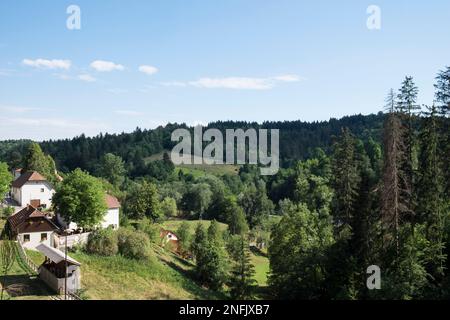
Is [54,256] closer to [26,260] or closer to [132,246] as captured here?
[26,260]

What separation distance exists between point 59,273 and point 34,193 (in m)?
29.1

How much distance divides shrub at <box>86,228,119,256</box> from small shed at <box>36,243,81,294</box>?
9.15m

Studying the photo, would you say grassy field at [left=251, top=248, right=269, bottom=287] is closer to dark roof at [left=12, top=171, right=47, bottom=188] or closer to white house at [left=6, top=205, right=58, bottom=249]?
white house at [left=6, top=205, right=58, bottom=249]

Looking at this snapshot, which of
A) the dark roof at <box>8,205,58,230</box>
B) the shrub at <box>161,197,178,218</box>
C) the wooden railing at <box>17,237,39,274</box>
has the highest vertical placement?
the dark roof at <box>8,205,58,230</box>

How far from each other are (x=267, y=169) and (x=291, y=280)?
138 m

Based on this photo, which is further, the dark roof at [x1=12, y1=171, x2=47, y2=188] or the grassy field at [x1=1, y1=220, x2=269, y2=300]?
the dark roof at [x1=12, y1=171, x2=47, y2=188]

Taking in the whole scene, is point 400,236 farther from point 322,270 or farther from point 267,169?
point 267,169

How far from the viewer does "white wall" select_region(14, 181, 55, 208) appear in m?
60.7

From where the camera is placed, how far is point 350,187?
41531mm

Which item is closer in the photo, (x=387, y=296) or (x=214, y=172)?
(x=387, y=296)

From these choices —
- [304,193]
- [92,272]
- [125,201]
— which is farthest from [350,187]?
[125,201]

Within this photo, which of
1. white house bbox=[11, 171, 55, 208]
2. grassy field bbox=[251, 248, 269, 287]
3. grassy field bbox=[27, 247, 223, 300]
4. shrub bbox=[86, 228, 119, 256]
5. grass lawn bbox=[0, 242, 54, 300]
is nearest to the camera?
grass lawn bbox=[0, 242, 54, 300]

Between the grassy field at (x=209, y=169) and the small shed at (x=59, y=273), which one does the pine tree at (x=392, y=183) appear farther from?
the grassy field at (x=209, y=169)

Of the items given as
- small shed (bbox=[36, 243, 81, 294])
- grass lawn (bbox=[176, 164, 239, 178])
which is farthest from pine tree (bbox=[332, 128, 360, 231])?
grass lawn (bbox=[176, 164, 239, 178])
